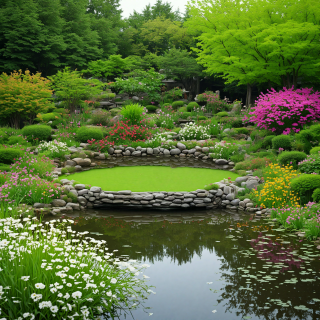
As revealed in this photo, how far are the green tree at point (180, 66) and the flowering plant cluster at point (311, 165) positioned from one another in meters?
15.1

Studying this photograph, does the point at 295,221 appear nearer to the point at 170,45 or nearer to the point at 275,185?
the point at 275,185

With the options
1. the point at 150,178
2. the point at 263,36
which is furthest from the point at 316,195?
the point at 263,36

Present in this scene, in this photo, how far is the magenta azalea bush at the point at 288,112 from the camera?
12766 millimetres

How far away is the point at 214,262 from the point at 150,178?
212 inches

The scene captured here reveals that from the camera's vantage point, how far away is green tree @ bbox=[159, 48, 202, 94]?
75.7 feet

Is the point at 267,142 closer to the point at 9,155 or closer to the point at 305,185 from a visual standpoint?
the point at 305,185

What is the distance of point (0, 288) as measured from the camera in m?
3.38

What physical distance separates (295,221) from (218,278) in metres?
2.93

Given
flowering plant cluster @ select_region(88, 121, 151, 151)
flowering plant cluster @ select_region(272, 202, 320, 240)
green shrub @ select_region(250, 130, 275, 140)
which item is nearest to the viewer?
flowering plant cluster @ select_region(272, 202, 320, 240)

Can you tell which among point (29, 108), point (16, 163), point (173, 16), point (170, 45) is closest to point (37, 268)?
point (16, 163)

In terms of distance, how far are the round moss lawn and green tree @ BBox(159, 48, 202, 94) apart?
42.0 feet

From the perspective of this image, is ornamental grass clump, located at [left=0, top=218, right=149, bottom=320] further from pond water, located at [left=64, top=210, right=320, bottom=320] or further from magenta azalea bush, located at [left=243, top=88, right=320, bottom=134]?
magenta azalea bush, located at [left=243, top=88, right=320, bottom=134]

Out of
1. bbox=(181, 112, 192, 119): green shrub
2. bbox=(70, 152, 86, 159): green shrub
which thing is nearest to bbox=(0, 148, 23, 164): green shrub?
bbox=(70, 152, 86, 159): green shrub

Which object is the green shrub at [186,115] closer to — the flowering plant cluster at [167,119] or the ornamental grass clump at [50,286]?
the flowering plant cluster at [167,119]
